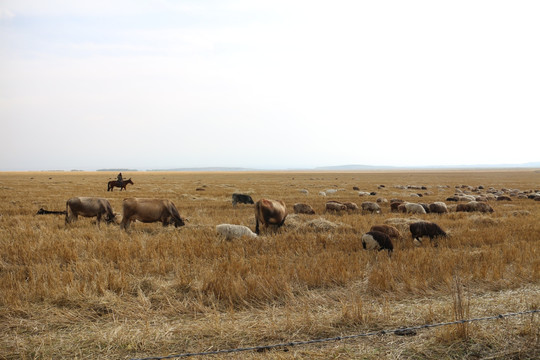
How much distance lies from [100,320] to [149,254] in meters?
3.60

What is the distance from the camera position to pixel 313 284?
676 centimetres

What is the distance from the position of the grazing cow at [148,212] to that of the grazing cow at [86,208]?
176 centimetres

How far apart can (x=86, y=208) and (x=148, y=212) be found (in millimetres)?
2809

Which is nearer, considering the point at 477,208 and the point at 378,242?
the point at 378,242

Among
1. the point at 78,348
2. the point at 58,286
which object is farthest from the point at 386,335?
the point at 58,286

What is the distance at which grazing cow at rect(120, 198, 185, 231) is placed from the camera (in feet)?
41.3

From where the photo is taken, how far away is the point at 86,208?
44.9 feet

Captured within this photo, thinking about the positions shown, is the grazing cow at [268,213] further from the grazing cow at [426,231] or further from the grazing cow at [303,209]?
the grazing cow at [303,209]

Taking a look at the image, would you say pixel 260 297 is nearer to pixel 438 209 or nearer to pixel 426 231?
pixel 426 231

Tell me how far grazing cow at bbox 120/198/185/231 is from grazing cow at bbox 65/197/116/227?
1762 millimetres

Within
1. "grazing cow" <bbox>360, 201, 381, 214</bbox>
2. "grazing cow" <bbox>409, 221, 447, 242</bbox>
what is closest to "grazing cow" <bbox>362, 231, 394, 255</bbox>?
"grazing cow" <bbox>409, 221, 447, 242</bbox>

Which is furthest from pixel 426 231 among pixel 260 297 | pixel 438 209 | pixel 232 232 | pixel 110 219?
pixel 110 219

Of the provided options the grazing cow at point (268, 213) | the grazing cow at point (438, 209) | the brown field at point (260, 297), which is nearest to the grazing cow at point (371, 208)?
the grazing cow at point (438, 209)

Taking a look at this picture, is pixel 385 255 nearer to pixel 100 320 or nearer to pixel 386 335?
A: pixel 386 335
